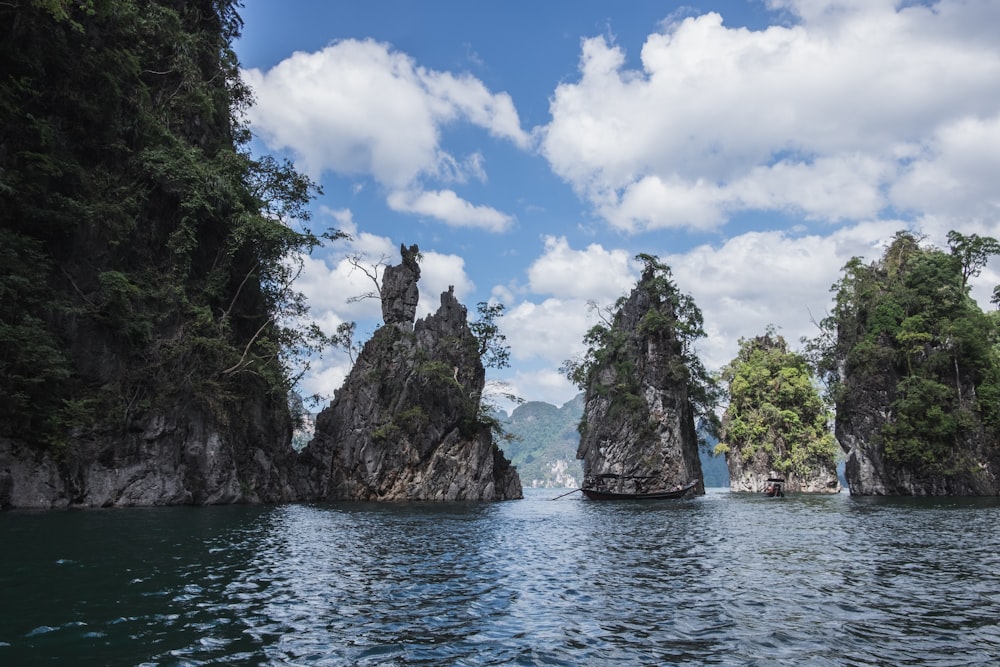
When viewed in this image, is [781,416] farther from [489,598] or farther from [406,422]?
[489,598]

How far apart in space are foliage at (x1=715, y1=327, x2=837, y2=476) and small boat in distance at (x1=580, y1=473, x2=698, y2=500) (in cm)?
2281

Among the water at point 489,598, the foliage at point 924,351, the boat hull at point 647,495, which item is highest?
the foliage at point 924,351

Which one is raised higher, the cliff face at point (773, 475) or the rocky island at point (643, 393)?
the rocky island at point (643, 393)

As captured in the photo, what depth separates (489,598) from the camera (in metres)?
12.1

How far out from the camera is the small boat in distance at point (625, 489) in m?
55.3

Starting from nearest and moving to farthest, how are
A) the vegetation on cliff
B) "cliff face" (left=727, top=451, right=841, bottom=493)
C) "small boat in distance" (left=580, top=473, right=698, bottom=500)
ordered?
the vegetation on cliff → "small boat in distance" (left=580, top=473, right=698, bottom=500) → "cliff face" (left=727, top=451, right=841, bottom=493)

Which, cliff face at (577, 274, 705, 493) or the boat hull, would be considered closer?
the boat hull

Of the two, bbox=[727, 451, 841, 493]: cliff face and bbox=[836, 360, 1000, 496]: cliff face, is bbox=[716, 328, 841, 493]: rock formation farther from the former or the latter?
bbox=[836, 360, 1000, 496]: cliff face

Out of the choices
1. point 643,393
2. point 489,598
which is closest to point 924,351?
point 643,393

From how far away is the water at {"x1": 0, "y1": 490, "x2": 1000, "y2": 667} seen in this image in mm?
8266

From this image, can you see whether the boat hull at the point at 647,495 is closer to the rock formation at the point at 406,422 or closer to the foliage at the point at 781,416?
the rock formation at the point at 406,422

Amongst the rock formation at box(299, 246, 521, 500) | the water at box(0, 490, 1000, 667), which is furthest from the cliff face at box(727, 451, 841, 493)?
the water at box(0, 490, 1000, 667)

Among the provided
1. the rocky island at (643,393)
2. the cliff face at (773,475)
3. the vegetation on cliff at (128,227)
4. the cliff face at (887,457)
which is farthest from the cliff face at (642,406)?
the vegetation on cliff at (128,227)

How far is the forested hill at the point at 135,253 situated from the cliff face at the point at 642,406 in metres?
34.7
